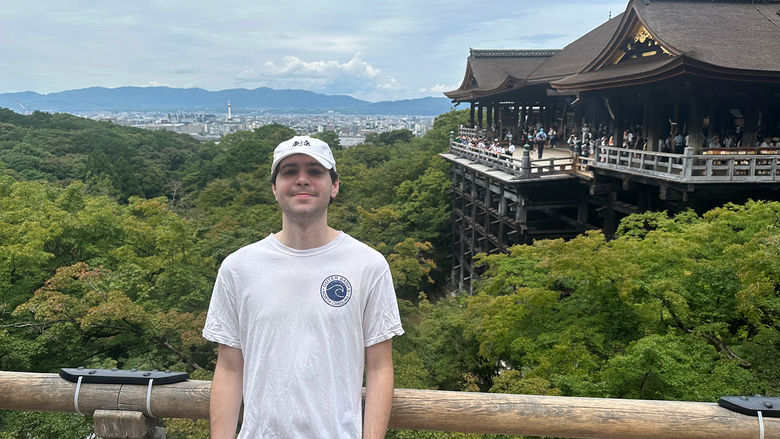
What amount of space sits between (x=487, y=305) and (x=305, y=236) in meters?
8.17

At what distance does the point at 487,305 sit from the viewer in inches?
397

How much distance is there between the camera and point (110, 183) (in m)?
39.6

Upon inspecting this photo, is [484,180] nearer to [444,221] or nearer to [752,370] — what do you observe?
[444,221]

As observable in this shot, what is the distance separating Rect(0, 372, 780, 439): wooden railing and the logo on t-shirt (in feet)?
2.70

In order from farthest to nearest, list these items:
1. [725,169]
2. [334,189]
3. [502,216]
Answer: [502,216] → [725,169] → [334,189]

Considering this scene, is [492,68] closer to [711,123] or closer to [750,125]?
[711,123]

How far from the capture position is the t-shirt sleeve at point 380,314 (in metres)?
2.36

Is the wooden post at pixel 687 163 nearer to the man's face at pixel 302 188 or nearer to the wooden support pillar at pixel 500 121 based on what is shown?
the man's face at pixel 302 188

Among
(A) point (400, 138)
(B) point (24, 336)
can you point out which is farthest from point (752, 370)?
(A) point (400, 138)

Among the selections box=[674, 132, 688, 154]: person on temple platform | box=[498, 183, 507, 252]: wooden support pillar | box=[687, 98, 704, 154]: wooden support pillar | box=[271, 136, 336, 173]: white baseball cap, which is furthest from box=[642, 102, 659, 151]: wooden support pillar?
box=[271, 136, 336, 173]: white baseball cap

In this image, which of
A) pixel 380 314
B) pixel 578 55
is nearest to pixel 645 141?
pixel 578 55

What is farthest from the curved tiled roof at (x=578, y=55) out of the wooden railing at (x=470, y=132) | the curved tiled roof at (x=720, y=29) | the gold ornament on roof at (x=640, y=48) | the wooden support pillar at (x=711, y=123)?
the wooden support pillar at (x=711, y=123)

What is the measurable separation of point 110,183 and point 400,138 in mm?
39813

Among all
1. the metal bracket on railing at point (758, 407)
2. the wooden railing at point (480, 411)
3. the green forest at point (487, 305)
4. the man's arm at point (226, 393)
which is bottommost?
the green forest at point (487, 305)
